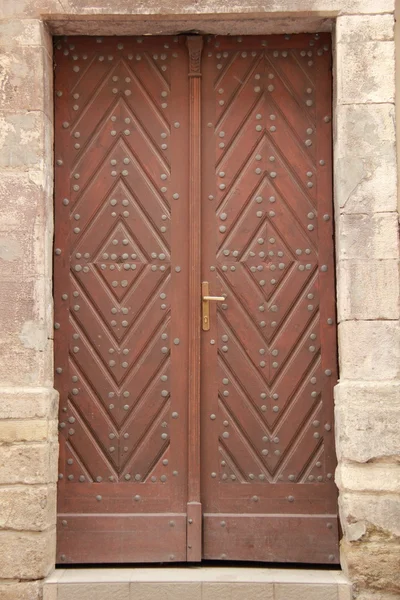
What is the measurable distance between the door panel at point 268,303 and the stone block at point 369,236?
294 mm

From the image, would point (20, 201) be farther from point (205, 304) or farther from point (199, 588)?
point (199, 588)

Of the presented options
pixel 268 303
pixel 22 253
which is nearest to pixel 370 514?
pixel 268 303

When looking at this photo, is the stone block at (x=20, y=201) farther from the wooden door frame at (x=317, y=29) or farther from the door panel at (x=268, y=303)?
the door panel at (x=268, y=303)

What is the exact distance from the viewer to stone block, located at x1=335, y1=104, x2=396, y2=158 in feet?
14.9

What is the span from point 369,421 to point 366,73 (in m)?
1.79

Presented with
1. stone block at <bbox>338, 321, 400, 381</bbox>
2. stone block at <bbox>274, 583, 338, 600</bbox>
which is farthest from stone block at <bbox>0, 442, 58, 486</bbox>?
stone block at <bbox>338, 321, 400, 381</bbox>

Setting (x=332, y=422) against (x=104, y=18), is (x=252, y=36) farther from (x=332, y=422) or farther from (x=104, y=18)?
(x=332, y=422)

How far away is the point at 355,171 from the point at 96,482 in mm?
2146

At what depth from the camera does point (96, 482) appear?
4750mm

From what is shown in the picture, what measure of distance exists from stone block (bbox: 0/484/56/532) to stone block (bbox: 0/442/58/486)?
5 cm

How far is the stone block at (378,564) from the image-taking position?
4.32 meters

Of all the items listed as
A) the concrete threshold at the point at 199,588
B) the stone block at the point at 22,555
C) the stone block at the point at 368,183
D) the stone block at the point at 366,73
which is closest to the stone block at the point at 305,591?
the concrete threshold at the point at 199,588

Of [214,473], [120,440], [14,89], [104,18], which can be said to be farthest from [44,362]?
[104,18]

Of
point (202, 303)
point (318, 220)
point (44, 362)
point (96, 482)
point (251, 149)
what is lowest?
point (96, 482)
